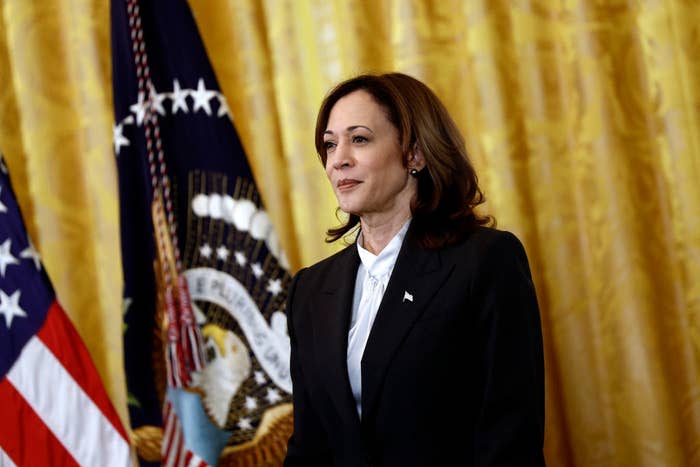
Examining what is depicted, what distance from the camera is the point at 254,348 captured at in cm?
246

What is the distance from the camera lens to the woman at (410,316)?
1.49 m

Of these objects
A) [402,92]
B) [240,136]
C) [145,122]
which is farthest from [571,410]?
[145,122]

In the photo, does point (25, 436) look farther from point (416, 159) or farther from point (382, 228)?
point (416, 159)

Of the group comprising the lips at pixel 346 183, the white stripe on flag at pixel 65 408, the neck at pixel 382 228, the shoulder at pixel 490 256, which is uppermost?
the lips at pixel 346 183

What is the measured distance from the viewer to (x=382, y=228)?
176 centimetres

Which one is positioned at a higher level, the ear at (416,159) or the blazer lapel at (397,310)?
the ear at (416,159)

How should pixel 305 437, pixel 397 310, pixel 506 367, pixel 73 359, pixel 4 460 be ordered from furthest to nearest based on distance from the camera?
pixel 73 359, pixel 4 460, pixel 305 437, pixel 397 310, pixel 506 367

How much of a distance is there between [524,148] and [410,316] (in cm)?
113

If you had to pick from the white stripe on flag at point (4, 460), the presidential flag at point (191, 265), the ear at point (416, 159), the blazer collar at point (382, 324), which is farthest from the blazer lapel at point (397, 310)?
the white stripe on flag at point (4, 460)

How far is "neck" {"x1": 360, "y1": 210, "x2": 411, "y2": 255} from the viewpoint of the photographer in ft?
5.73

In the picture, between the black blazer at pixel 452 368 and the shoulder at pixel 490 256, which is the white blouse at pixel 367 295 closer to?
the black blazer at pixel 452 368

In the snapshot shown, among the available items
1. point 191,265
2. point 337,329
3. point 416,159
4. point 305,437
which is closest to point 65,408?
point 191,265

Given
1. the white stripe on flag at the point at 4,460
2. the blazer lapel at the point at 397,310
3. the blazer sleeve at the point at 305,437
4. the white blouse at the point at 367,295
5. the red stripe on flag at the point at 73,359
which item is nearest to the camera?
the blazer lapel at the point at 397,310

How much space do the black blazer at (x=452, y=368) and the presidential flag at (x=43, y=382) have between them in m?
1.08
